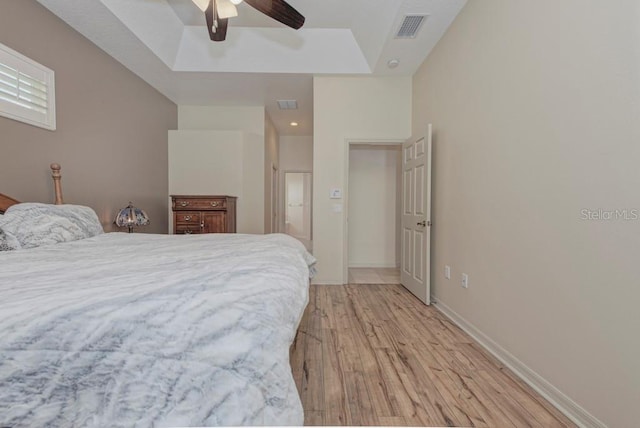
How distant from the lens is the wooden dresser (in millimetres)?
4164

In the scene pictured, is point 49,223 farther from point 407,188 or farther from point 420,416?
point 407,188

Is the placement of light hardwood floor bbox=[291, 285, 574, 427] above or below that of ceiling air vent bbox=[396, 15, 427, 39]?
below

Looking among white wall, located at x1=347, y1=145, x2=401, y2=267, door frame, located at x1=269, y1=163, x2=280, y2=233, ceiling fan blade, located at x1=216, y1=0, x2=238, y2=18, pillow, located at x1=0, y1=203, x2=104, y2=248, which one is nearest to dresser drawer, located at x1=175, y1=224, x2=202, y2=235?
door frame, located at x1=269, y1=163, x2=280, y2=233

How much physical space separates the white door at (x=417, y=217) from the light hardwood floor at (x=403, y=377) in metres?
0.62

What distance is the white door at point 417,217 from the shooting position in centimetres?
311

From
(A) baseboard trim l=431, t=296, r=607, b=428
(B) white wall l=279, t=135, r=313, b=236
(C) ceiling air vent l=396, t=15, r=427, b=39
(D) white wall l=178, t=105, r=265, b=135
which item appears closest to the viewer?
(A) baseboard trim l=431, t=296, r=607, b=428

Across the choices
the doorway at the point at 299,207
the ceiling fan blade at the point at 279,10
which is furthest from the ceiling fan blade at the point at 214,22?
the doorway at the point at 299,207

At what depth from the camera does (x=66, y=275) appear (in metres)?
1.02

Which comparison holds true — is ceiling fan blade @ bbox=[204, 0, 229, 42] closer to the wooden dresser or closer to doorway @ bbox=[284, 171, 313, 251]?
the wooden dresser

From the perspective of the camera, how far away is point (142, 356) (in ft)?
2.43

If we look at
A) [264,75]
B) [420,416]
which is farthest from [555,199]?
[264,75]

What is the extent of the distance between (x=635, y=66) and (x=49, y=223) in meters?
3.27

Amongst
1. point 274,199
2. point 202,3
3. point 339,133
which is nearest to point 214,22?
point 202,3

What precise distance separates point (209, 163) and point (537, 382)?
4.72 metres
